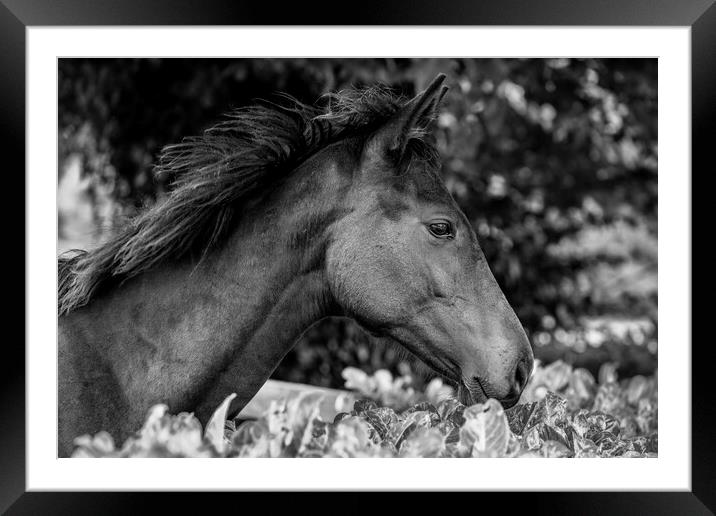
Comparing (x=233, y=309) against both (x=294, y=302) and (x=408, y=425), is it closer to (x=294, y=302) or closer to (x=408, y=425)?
(x=294, y=302)

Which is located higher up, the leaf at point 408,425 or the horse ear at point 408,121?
the horse ear at point 408,121

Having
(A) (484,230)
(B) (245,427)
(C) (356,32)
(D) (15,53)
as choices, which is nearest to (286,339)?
(B) (245,427)

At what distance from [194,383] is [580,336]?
6.03m

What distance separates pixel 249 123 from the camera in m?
2.75

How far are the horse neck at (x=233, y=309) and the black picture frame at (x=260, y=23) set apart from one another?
416mm

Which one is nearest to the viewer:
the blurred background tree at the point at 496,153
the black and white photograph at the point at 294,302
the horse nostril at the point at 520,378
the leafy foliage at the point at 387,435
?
the leafy foliage at the point at 387,435

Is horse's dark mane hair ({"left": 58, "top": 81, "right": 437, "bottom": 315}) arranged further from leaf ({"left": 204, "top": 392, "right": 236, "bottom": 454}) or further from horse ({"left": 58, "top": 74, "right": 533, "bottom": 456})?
leaf ({"left": 204, "top": 392, "right": 236, "bottom": 454})

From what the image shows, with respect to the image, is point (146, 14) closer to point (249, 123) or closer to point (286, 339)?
point (249, 123)

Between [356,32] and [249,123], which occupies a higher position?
[356,32]

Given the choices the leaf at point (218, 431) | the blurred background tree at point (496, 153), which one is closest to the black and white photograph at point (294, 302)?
the leaf at point (218, 431)

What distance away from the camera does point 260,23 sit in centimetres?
234

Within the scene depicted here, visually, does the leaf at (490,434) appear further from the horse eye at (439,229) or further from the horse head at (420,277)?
the horse eye at (439,229)

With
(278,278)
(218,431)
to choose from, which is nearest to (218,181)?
(278,278)

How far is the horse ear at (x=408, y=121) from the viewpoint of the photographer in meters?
2.57
